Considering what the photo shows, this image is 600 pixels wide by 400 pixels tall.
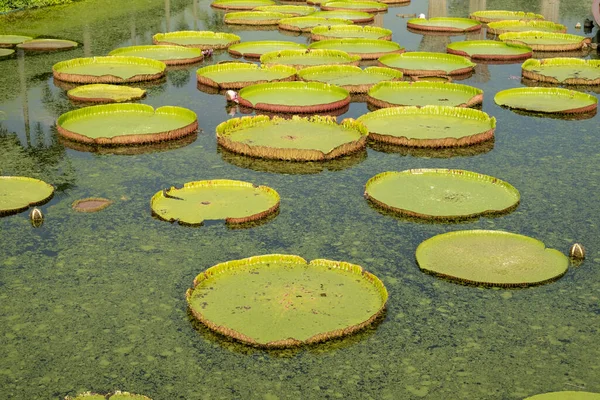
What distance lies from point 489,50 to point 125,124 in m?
5.09

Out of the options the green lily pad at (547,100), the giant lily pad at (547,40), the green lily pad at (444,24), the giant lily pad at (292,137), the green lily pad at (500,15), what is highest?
the green lily pad at (500,15)

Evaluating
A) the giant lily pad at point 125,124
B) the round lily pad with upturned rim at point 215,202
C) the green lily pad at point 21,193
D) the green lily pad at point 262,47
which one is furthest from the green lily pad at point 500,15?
the green lily pad at point 21,193

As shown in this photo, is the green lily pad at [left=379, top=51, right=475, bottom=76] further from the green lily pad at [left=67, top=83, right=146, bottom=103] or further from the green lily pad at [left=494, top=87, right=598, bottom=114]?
the green lily pad at [left=67, top=83, right=146, bottom=103]

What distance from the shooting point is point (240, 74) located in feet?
27.5

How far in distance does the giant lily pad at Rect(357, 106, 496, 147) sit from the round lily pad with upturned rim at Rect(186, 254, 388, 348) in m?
2.36

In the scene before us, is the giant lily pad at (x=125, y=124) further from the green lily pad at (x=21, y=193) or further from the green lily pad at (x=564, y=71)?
the green lily pad at (x=564, y=71)

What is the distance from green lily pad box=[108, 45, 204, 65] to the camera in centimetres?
915

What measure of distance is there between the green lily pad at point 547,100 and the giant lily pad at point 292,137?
1.89m

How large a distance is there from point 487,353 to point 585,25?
29.4 ft

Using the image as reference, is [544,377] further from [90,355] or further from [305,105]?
[305,105]

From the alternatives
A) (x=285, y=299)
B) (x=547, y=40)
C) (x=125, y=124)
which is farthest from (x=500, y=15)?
(x=285, y=299)

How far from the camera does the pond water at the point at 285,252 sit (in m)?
3.39

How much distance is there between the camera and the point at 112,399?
3.17 meters

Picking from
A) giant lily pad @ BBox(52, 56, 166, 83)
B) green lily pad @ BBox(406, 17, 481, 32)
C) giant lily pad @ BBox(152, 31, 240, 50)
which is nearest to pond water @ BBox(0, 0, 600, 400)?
giant lily pad @ BBox(52, 56, 166, 83)
